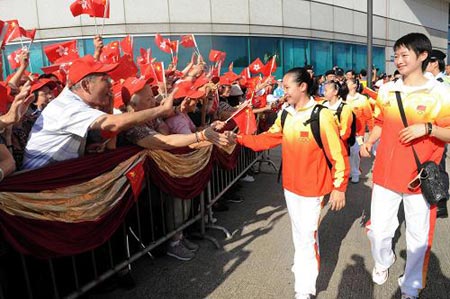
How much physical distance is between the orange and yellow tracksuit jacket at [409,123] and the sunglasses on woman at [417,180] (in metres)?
0.03

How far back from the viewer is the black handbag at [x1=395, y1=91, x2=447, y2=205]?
287 cm

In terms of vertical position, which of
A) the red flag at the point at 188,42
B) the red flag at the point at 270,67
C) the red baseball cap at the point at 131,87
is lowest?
the red baseball cap at the point at 131,87

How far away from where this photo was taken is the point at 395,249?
4160mm

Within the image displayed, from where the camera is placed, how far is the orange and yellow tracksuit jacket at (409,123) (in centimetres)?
292

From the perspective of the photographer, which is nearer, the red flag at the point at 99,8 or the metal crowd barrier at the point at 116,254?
the metal crowd barrier at the point at 116,254

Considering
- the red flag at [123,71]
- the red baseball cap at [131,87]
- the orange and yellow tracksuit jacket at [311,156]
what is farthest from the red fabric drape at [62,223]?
the orange and yellow tracksuit jacket at [311,156]

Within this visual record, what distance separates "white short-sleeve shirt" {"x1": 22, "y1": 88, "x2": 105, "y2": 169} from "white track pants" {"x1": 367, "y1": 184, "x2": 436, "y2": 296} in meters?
2.53

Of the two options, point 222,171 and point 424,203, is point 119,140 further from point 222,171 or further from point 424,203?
point 424,203

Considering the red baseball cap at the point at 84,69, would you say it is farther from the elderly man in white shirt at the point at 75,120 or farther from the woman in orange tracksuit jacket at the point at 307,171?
the woman in orange tracksuit jacket at the point at 307,171

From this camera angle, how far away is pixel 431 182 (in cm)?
286

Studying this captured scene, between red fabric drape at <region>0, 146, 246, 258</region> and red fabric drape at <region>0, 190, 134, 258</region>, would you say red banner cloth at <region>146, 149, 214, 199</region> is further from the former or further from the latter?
red fabric drape at <region>0, 190, 134, 258</region>

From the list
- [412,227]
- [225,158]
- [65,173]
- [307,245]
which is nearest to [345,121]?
[225,158]

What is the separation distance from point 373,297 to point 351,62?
23.0 meters

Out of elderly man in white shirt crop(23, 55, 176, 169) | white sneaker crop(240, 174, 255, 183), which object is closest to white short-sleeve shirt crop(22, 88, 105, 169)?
elderly man in white shirt crop(23, 55, 176, 169)
